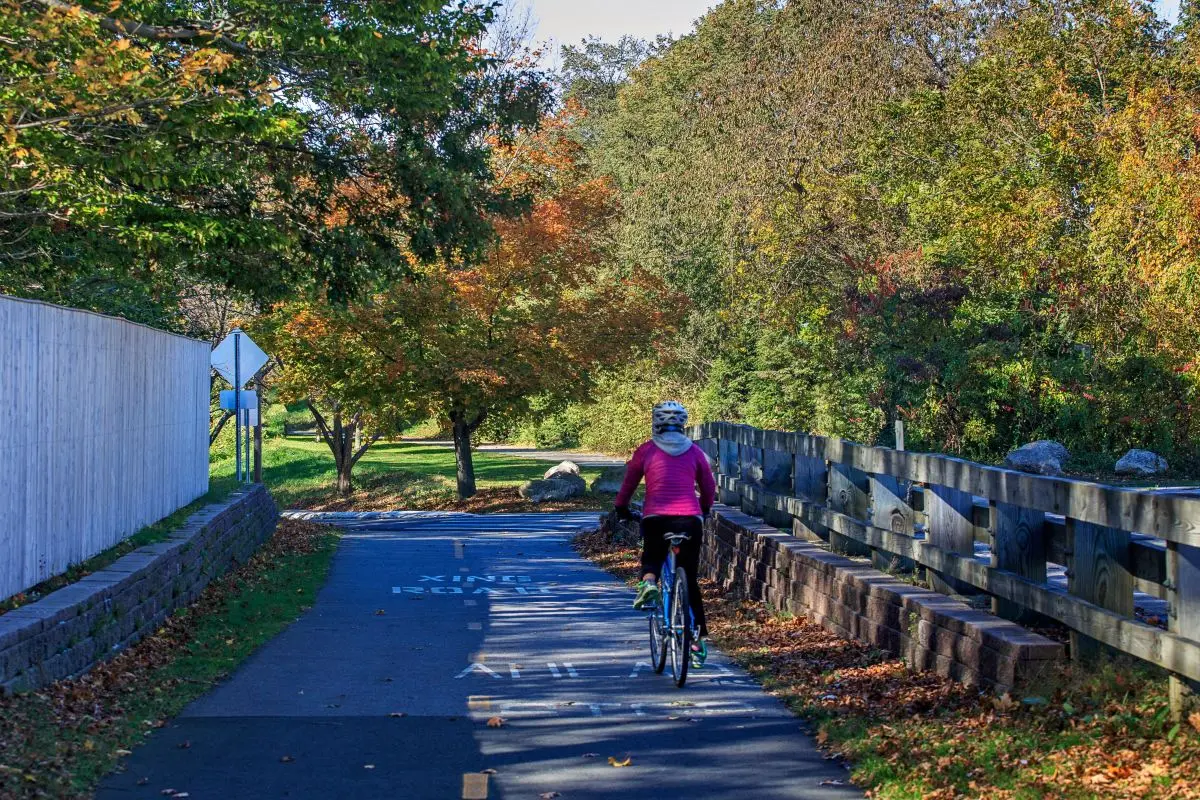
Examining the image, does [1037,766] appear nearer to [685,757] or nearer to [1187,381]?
[685,757]

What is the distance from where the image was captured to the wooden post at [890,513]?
10297 millimetres

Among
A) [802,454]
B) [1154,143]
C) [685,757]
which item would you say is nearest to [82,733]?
[685,757]

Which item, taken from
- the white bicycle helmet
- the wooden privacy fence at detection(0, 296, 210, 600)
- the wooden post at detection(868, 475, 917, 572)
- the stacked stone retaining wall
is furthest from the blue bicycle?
the wooden privacy fence at detection(0, 296, 210, 600)

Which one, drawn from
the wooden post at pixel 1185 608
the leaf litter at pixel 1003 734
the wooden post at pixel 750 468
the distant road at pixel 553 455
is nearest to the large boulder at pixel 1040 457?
the wooden post at pixel 750 468

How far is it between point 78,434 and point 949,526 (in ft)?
21.7

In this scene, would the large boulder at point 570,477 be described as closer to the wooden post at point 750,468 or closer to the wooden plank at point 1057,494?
the wooden post at point 750,468

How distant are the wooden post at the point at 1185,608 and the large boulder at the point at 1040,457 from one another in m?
20.2

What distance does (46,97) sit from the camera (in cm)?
1082

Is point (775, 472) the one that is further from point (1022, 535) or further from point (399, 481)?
point (399, 481)

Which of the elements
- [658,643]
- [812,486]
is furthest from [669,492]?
[812,486]

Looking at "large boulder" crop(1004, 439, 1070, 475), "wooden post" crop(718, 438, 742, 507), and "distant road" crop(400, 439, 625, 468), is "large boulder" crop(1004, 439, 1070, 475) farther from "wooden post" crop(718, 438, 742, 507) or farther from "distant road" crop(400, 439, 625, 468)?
"distant road" crop(400, 439, 625, 468)

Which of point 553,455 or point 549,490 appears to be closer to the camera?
point 549,490

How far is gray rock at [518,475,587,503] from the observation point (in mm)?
34469

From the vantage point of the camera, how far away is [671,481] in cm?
931
